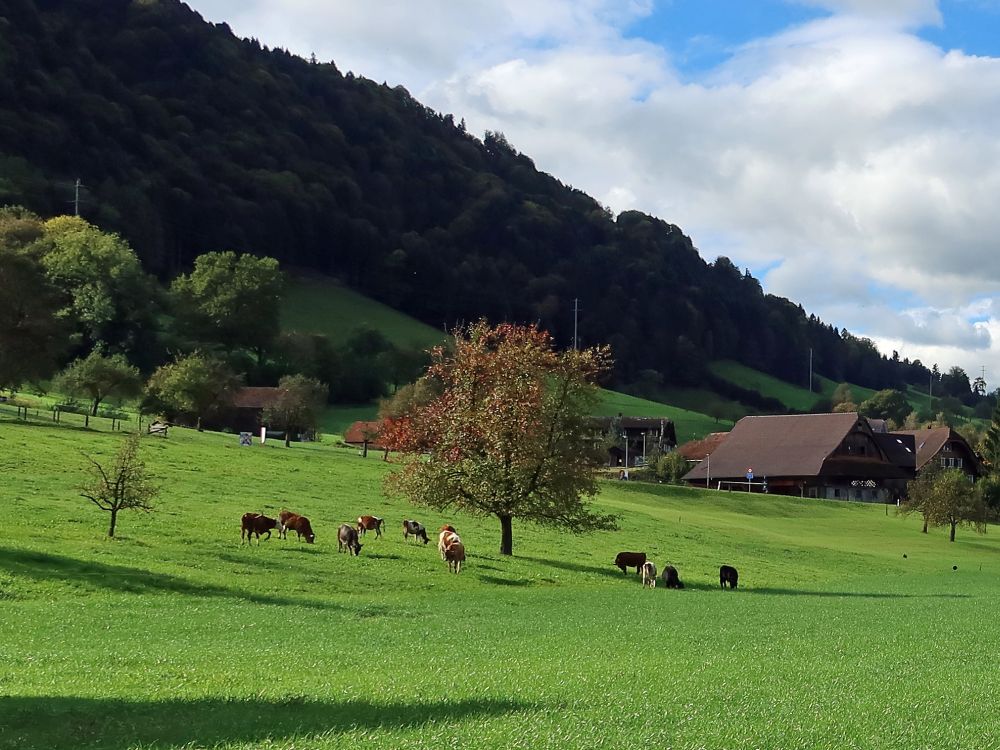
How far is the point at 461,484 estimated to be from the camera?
45844mm

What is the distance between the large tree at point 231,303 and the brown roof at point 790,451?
185 ft

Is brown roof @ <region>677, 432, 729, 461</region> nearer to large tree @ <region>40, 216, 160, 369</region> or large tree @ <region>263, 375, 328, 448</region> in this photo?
large tree @ <region>263, 375, 328, 448</region>

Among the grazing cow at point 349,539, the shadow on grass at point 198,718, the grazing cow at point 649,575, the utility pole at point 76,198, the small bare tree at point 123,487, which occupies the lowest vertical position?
the grazing cow at point 649,575

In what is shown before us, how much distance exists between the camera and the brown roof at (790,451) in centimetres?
13088

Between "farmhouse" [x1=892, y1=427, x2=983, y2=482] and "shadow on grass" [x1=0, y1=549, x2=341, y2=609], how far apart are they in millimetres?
131469

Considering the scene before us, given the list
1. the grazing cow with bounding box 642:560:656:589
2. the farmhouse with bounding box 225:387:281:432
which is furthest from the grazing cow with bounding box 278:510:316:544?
the farmhouse with bounding box 225:387:281:432

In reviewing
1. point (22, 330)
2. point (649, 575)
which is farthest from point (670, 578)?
point (22, 330)

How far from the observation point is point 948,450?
14988cm

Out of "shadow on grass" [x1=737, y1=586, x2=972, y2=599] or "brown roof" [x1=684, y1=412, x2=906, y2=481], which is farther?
"brown roof" [x1=684, y1=412, x2=906, y2=481]

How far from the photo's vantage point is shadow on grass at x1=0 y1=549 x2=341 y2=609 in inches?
1161

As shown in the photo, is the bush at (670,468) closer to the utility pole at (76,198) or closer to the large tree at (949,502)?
the large tree at (949,502)

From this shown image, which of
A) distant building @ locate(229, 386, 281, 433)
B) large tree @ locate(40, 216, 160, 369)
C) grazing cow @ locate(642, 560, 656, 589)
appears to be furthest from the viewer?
distant building @ locate(229, 386, 281, 433)

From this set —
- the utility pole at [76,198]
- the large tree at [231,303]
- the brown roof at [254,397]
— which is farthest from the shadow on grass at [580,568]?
the utility pole at [76,198]

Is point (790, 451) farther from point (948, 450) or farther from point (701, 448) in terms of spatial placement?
point (948, 450)
